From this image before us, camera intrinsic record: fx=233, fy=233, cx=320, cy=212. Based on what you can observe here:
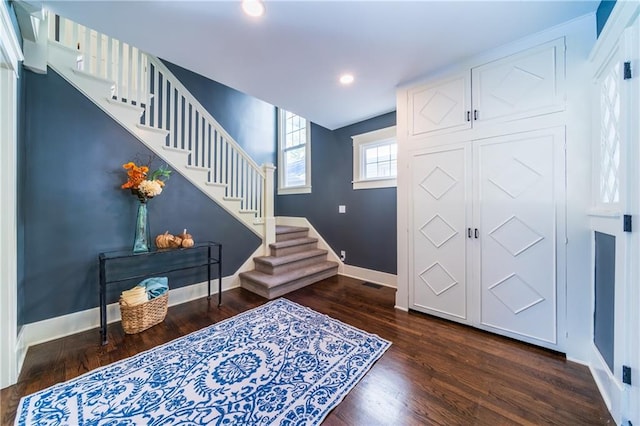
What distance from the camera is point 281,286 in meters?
3.04

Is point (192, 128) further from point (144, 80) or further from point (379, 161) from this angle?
point (379, 161)

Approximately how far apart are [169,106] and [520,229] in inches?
154

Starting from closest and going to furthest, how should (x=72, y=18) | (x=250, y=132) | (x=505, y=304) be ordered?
1. (x=72, y=18)
2. (x=505, y=304)
3. (x=250, y=132)

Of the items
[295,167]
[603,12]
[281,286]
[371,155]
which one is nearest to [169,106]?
[295,167]

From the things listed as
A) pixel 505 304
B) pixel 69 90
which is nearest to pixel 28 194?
pixel 69 90

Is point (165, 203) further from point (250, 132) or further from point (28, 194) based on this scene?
point (250, 132)

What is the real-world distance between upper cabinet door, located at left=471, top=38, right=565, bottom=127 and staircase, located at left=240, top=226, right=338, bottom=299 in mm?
2727

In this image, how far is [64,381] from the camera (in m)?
1.49

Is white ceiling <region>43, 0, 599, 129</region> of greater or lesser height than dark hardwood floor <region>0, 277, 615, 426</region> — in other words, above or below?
above

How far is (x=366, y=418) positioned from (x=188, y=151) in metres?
3.06

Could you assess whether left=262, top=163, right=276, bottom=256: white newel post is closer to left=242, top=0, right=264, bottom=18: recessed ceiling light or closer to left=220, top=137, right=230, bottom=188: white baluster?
left=220, top=137, right=230, bottom=188: white baluster

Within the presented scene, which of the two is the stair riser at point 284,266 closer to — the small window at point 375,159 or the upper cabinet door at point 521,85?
the small window at point 375,159

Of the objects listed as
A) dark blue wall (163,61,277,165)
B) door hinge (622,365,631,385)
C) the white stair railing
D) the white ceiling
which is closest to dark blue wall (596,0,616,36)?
the white ceiling

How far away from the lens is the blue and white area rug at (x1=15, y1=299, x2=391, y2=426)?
4.08ft
